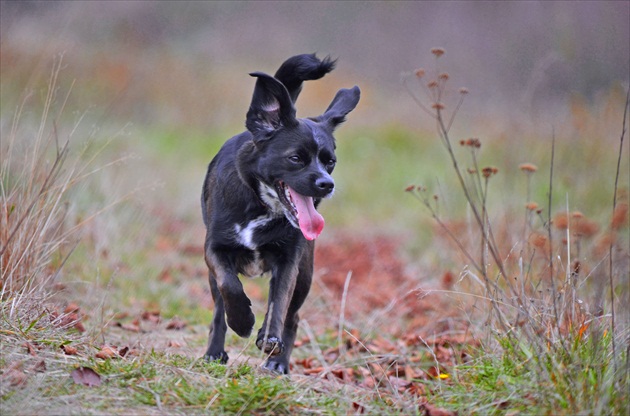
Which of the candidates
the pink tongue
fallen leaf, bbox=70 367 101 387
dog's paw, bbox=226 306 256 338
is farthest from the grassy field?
the pink tongue

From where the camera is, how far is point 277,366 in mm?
5082

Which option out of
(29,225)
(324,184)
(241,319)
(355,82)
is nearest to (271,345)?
(241,319)

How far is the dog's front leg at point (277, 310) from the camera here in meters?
4.59

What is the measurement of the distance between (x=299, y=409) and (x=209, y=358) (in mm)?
1490

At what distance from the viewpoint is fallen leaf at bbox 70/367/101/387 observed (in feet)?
12.2

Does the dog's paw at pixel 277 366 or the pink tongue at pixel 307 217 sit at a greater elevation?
the pink tongue at pixel 307 217

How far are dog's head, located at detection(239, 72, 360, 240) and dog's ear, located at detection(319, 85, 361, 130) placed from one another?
0.26 meters

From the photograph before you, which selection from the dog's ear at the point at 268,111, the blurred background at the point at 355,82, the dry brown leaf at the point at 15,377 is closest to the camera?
the dry brown leaf at the point at 15,377

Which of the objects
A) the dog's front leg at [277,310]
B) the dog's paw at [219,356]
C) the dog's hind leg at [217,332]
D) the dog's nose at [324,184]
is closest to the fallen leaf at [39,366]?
the dog's front leg at [277,310]

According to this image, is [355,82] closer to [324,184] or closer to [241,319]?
[324,184]

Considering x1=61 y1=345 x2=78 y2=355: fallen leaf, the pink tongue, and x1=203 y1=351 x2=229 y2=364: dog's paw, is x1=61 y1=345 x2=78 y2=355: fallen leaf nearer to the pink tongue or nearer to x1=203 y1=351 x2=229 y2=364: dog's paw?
x1=203 y1=351 x2=229 y2=364: dog's paw

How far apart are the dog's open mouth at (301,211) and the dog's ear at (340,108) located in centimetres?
65

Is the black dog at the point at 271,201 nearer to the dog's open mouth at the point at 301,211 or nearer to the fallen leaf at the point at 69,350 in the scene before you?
the dog's open mouth at the point at 301,211

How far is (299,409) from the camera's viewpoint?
3719mm
